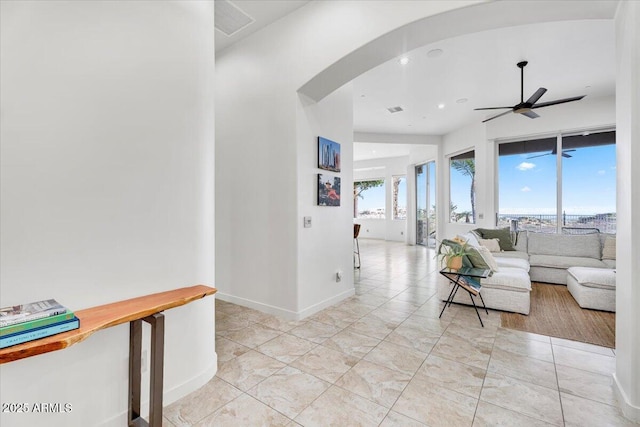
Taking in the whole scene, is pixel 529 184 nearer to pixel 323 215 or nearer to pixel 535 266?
pixel 535 266

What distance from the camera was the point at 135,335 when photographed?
164 centimetres

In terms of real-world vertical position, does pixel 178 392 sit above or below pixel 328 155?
below

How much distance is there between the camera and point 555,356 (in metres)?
2.50

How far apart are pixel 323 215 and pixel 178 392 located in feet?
7.42

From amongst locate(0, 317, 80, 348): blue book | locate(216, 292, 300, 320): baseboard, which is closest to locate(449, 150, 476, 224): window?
locate(216, 292, 300, 320): baseboard

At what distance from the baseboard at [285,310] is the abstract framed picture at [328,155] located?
165 centimetres

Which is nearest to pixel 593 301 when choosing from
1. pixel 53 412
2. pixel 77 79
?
pixel 53 412

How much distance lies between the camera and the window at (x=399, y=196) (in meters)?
11.1

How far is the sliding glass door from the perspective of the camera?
30.5ft

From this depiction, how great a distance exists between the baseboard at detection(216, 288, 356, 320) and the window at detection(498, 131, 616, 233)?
5001 millimetres

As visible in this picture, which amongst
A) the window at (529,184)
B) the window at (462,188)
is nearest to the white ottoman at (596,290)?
the window at (529,184)

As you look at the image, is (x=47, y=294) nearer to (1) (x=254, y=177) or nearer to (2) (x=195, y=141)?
(2) (x=195, y=141)

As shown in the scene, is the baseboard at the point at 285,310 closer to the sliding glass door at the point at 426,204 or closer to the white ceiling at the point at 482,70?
the white ceiling at the point at 482,70

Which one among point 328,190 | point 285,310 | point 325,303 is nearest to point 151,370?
point 285,310
